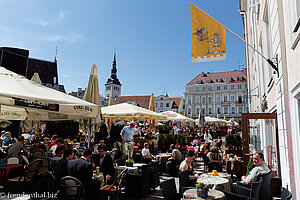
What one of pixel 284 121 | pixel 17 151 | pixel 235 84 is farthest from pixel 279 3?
pixel 235 84

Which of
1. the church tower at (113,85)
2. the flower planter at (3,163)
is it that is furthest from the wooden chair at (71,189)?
the church tower at (113,85)

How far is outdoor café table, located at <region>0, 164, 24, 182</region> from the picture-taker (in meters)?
5.97

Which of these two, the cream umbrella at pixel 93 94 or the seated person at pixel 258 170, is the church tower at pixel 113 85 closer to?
the cream umbrella at pixel 93 94

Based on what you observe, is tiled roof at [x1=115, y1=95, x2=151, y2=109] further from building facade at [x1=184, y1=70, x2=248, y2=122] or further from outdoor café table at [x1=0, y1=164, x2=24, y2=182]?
outdoor café table at [x1=0, y1=164, x2=24, y2=182]

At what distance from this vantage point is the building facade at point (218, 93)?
65831 millimetres

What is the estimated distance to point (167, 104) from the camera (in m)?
80.3

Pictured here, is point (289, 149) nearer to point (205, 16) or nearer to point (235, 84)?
point (205, 16)

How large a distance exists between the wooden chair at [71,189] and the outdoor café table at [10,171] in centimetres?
259

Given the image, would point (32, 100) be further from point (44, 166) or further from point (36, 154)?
point (36, 154)

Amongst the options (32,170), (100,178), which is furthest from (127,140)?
(32,170)

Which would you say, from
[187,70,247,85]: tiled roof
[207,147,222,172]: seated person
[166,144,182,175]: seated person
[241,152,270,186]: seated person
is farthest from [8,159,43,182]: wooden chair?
[187,70,247,85]: tiled roof

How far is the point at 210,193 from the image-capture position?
4.57m

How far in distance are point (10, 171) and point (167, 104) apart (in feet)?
246

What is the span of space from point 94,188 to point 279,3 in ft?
20.2
